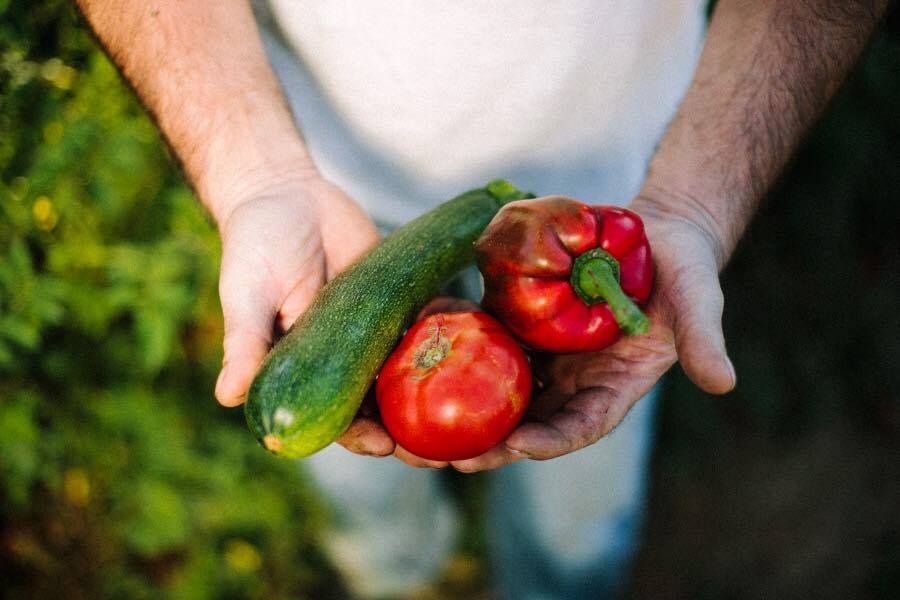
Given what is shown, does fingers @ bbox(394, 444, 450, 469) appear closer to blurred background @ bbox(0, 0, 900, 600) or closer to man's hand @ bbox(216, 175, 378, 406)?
man's hand @ bbox(216, 175, 378, 406)

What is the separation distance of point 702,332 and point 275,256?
1116 mm

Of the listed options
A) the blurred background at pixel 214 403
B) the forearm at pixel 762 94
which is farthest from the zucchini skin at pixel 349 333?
the blurred background at pixel 214 403

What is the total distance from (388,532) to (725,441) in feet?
5.99

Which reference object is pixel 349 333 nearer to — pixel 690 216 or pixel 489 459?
pixel 489 459

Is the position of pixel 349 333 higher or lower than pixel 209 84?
lower

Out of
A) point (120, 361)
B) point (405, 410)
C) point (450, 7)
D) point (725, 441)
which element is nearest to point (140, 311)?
point (120, 361)

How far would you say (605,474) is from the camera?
2832 mm

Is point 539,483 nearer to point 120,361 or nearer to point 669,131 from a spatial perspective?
point 669,131

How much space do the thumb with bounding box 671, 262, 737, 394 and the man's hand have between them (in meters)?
0.95

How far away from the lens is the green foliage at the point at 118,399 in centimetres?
256

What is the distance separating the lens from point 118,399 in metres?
2.95

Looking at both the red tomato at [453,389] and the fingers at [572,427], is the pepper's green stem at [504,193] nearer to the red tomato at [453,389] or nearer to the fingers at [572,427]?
the red tomato at [453,389]

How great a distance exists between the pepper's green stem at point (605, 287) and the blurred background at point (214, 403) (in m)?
1.42

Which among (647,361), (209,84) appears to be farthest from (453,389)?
(209,84)
